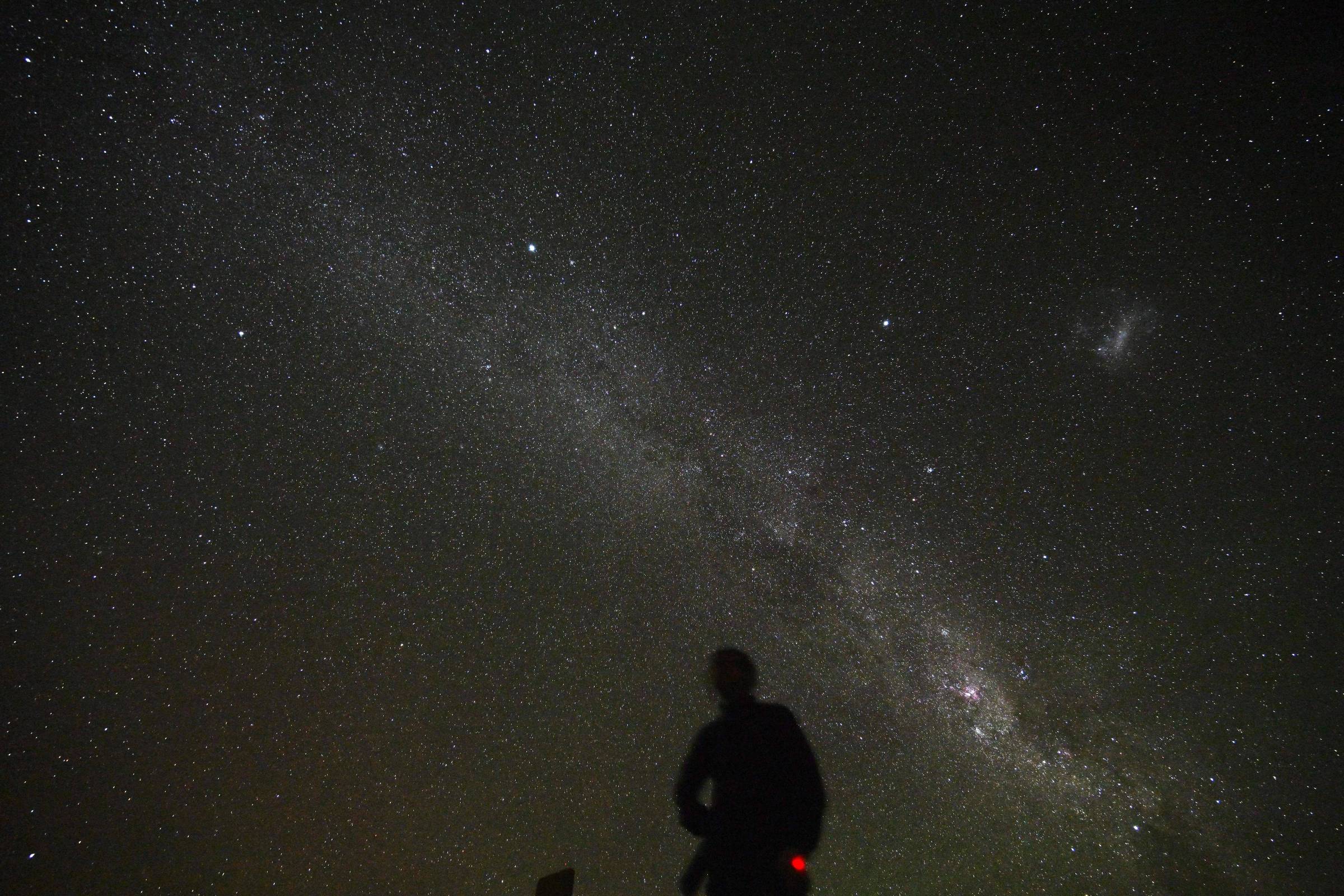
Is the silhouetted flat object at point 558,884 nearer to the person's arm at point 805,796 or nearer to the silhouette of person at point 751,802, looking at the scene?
the silhouette of person at point 751,802

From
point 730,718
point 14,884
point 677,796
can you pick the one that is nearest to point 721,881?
point 677,796

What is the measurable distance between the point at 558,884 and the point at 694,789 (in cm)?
44

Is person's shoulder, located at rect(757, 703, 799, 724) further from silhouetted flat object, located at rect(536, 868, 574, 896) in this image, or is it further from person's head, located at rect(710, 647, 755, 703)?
silhouetted flat object, located at rect(536, 868, 574, 896)

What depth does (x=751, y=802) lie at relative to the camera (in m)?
1.31

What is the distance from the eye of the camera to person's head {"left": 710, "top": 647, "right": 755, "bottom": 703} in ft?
5.28

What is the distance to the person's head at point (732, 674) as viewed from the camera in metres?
1.61

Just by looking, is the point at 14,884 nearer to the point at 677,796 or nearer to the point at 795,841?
the point at 677,796

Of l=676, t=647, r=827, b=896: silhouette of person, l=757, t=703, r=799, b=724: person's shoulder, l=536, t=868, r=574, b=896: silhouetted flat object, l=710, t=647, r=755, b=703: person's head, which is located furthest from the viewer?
l=710, t=647, r=755, b=703: person's head

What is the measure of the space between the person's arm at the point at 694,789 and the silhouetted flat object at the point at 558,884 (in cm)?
34

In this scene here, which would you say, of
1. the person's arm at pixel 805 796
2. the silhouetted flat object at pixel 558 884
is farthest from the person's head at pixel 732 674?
the silhouetted flat object at pixel 558 884

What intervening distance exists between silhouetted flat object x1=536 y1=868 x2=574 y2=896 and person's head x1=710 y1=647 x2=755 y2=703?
2.12 feet

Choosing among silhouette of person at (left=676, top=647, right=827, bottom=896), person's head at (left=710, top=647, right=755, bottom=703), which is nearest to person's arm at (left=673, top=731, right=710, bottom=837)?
silhouette of person at (left=676, top=647, right=827, bottom=896)

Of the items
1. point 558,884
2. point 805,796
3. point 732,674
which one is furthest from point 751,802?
point 558,884

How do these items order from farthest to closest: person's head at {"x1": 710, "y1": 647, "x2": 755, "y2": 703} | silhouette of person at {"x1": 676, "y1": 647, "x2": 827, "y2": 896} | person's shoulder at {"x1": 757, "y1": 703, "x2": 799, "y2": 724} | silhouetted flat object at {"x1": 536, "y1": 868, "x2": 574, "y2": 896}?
person's head at {"x1": 710, "y1": 647, "x2": 755, "y2": 703} < person's shoulder at {"x1": 757, "y1": 703, "x2": 799, "y2": 724} < silhouette of person at {"x1": 676, "y1": 647, "x2": 827, "y2": 896} < silhouetted flat object at {"x1": 536, "y1": 868, "x2": 574, "y2": 896}
